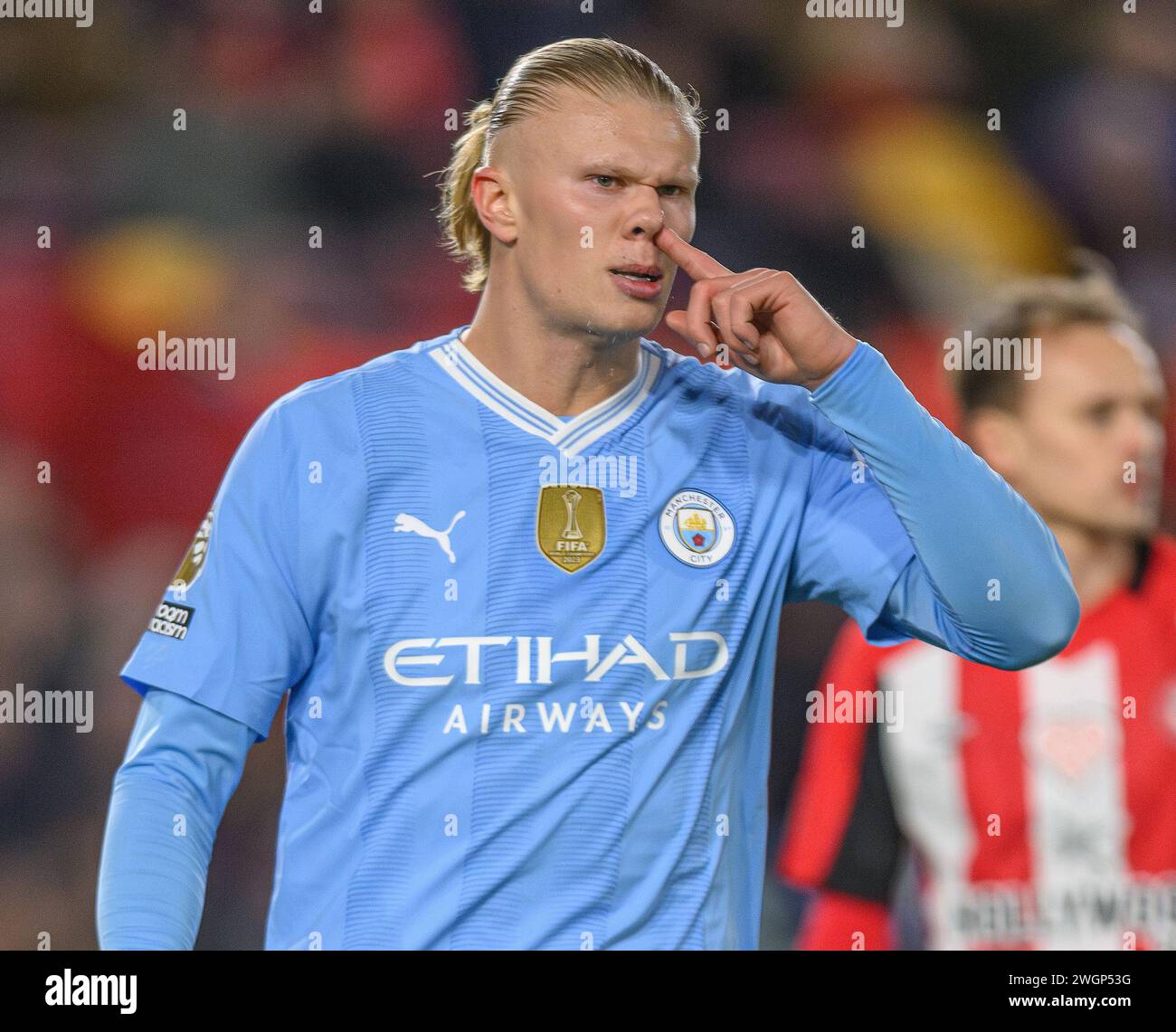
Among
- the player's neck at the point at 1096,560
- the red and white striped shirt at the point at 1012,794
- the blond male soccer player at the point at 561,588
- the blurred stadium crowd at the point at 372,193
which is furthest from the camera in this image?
the blurred stadium crowd at the point at 372,193

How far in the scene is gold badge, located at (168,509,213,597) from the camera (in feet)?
5.73

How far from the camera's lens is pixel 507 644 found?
5.60 feet

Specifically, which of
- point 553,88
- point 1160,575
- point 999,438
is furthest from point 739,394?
point 1160,575

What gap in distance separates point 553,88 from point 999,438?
2121 mm

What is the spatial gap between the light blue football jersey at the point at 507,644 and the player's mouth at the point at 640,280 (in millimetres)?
Result: 162

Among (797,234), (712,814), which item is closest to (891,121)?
(797,234)

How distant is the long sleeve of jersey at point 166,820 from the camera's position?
A: 1.52 meters

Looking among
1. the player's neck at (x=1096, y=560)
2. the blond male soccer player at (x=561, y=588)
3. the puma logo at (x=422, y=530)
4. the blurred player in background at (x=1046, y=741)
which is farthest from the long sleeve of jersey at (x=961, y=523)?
the player's neck at (x=1096, y=560)

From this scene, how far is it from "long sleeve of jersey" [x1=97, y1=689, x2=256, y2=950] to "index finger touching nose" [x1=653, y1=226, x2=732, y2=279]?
2.41 ft

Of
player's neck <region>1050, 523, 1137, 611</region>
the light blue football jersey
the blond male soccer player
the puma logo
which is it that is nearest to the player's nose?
the blond male soccer player

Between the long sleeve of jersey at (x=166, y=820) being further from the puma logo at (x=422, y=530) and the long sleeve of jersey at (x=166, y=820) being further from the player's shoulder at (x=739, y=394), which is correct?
the player's shoulder at (x=739, y=394)

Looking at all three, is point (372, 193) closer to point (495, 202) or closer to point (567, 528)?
point (495, 202)

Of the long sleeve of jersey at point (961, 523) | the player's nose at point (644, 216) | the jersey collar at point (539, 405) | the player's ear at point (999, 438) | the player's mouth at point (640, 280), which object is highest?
the player's ear at point (999, 438)

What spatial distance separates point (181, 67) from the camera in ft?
12.8
